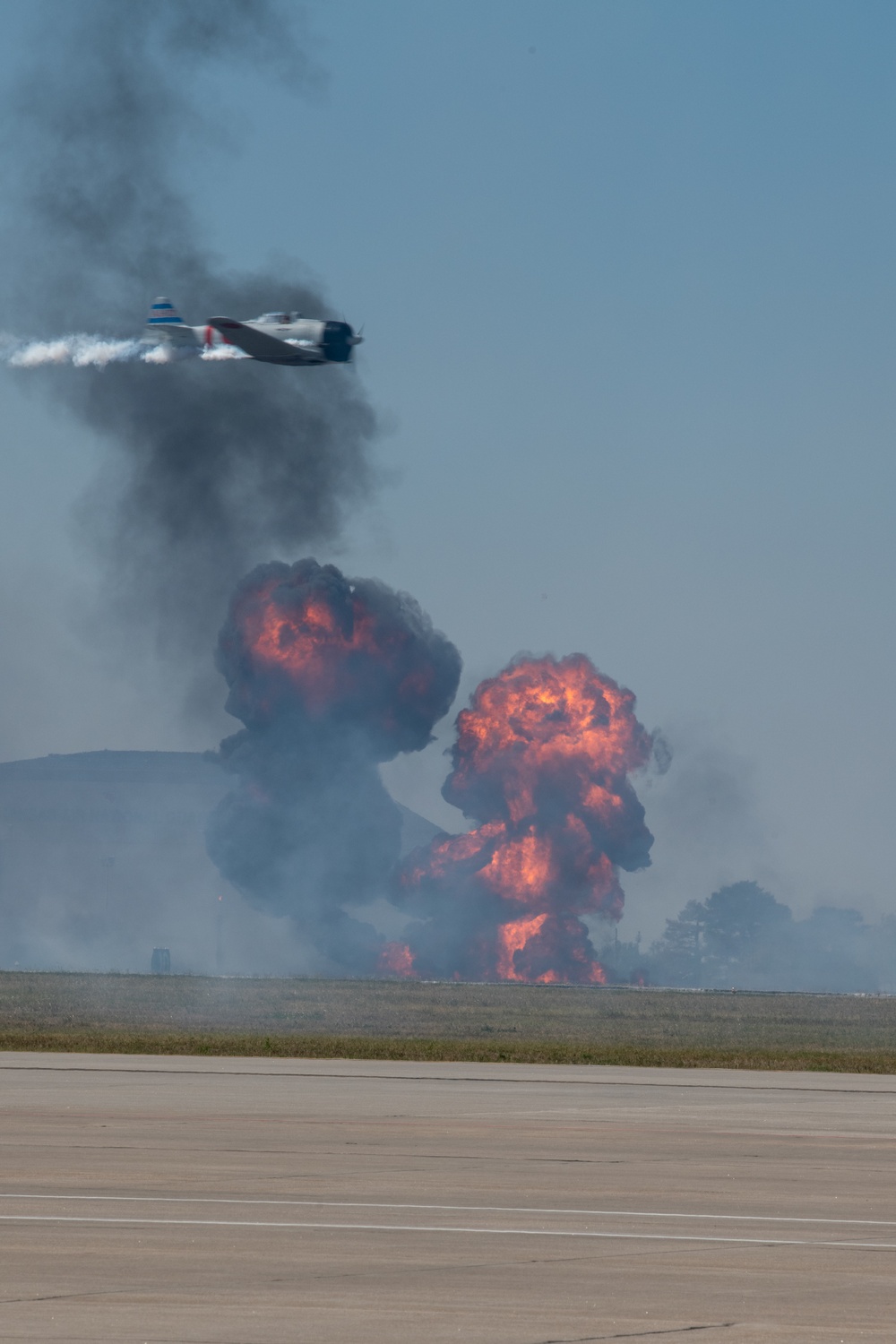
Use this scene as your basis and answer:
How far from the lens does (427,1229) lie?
2017cm

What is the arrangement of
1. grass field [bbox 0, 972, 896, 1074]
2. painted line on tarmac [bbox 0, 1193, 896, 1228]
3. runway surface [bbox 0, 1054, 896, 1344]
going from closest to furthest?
runway surface [bbox 0, 1054, 896, 1344], painted line on tarmac [bbox 0, 1193, 896, 1228], grass field [bbox 0, 972, 896, 1074]

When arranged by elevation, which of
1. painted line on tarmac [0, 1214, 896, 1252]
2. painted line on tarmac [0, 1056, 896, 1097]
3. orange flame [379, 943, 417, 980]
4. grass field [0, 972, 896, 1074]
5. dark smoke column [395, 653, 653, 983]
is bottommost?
painted line on tarmac [0, 1214, 896, 1252]

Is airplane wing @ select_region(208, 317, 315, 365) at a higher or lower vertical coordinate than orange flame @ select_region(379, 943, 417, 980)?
higher

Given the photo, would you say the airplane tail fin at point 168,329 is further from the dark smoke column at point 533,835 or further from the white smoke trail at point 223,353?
the dark smoke column at point 533,835

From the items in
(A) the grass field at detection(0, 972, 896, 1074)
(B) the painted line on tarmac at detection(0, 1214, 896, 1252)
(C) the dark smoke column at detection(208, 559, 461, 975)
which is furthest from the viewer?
(C) the dark smoke column at detection(208, 559, 461, 975)

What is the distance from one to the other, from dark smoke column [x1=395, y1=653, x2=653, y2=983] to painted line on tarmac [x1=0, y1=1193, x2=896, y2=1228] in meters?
134

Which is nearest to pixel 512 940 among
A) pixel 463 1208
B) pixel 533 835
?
pixel 533 835

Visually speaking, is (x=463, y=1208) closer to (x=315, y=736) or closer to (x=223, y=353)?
(x=223, y=353)

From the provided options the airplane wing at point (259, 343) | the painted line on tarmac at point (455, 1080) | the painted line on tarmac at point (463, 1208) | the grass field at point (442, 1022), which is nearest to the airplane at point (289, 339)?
the airplane wing at point (259, 343)

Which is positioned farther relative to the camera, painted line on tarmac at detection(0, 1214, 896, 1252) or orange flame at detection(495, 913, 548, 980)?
orange flame at detection(495, 913, 548, 980)

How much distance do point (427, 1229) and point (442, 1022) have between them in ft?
246

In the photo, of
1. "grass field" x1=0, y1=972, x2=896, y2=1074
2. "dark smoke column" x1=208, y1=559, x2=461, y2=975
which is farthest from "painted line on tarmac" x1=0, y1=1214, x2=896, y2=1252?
"dark smoke column" x1=208, y1=559, x2=461, y2=975

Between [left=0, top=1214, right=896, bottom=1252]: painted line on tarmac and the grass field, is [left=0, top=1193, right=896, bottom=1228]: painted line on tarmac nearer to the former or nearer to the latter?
[left=0, top=1214, right=896, bottom=1252]: painted line on tarmac

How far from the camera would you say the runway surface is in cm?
1533
